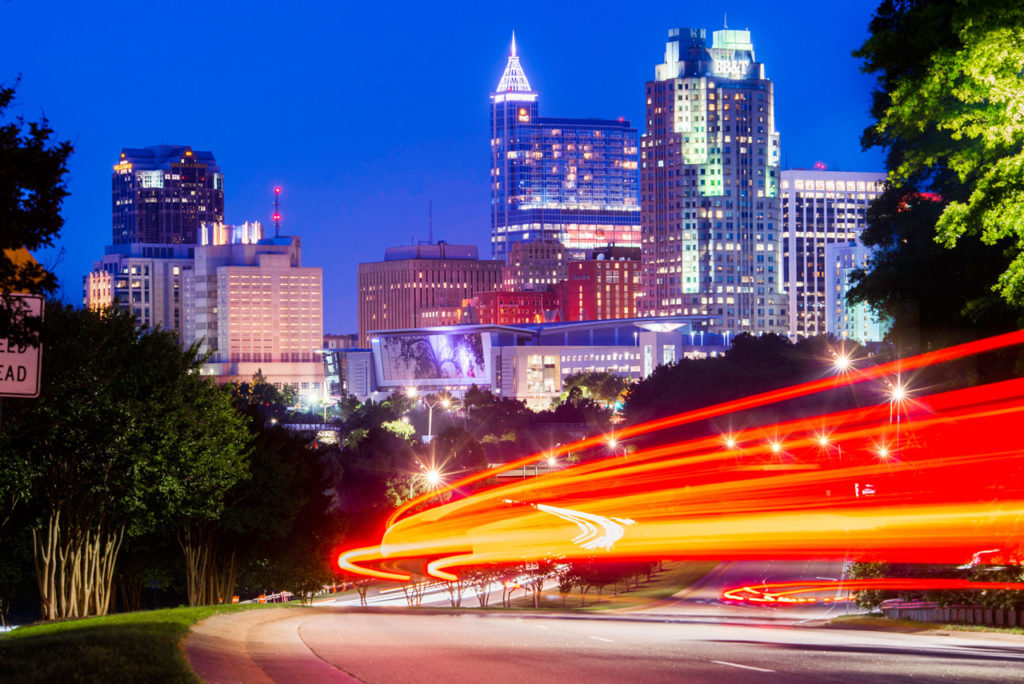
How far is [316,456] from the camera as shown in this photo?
6588cm

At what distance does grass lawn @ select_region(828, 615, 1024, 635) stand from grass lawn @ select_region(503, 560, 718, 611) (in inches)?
1047

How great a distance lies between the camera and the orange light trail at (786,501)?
46.0 meters

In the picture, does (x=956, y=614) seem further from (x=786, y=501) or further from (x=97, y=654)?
(x=786, y=501)

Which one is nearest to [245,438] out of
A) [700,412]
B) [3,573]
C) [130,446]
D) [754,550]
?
[3,573]

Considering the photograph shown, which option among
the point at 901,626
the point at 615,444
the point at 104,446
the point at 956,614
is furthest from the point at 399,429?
the point at 901,626

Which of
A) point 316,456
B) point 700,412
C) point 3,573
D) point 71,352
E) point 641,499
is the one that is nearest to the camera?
point 71,352

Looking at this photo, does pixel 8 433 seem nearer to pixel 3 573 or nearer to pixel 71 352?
pixel 71 352

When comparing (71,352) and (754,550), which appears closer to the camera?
(71,352)

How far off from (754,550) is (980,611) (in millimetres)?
50552

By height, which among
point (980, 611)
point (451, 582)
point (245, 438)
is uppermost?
point (245, 438)

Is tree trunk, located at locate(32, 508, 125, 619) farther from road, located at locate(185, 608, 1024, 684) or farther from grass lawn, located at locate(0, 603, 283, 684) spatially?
grass lawn, located at locate(0, 603, 283, 684)

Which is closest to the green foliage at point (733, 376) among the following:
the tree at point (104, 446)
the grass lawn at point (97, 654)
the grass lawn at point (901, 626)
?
the grass lawn at point (901, 626)

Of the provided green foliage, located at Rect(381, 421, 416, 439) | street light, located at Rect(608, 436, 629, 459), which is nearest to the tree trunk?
street light, located at Rect(608, 436, 629, 459)

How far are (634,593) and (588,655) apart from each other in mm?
51425
